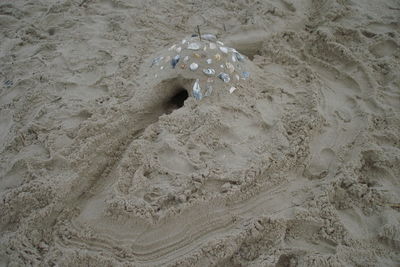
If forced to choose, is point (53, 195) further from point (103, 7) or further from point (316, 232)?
point (103, 7)

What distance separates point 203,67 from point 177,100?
14.1 inches

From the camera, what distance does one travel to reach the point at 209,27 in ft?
10.3

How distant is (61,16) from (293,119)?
2.56 m

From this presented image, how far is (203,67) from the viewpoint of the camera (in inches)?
92.9

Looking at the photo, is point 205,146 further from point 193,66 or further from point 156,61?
point 156,61

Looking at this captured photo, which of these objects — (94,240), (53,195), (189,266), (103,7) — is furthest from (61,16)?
(189,266)

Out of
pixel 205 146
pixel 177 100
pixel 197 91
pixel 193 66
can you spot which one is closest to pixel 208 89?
pixel 197 91

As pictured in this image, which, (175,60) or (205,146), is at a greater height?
(175,60)

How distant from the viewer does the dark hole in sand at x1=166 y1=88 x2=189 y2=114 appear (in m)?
2.50

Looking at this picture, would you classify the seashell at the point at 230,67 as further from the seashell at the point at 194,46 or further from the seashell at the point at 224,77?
the seashell at the point at 194,46

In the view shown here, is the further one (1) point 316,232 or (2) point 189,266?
(1) point 316,232

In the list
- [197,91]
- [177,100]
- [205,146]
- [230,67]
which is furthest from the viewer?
[177,100]

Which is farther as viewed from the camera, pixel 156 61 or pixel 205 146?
pixel 156 61

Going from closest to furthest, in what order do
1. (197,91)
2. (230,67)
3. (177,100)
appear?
(197,91), (230,67), (177,100)
